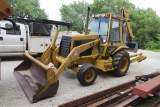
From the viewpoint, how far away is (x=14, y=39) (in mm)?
8109

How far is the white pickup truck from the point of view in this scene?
25.9ft

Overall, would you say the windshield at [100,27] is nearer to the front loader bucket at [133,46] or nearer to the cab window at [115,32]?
the cab window at [115,32]

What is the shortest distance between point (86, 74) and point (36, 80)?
4.67ft

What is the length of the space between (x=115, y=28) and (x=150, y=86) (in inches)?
114

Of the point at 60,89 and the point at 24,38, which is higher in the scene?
the point at 24,38

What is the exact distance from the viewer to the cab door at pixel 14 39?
7918 mm

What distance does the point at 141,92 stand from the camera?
348 centimetres

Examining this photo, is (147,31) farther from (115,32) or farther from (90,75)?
(90,75)

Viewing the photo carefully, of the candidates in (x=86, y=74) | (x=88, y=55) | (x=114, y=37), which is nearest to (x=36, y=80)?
(x=86, y=74)

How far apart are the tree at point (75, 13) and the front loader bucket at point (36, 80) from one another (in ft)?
79.6

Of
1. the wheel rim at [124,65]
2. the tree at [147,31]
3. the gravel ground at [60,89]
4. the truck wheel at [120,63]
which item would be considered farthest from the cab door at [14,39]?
the tree at [147,31]

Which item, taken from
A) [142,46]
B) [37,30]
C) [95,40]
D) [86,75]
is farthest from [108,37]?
[142,46]

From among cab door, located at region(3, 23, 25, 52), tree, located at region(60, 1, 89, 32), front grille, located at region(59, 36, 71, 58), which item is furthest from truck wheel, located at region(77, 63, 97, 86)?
tree, located at region(60, 1, 89, 32)

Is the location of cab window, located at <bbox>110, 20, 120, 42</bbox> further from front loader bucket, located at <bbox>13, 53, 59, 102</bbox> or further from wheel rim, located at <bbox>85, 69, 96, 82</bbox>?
front loader bucket, located at <bbox>13, 53, 59, 102</bbox>
